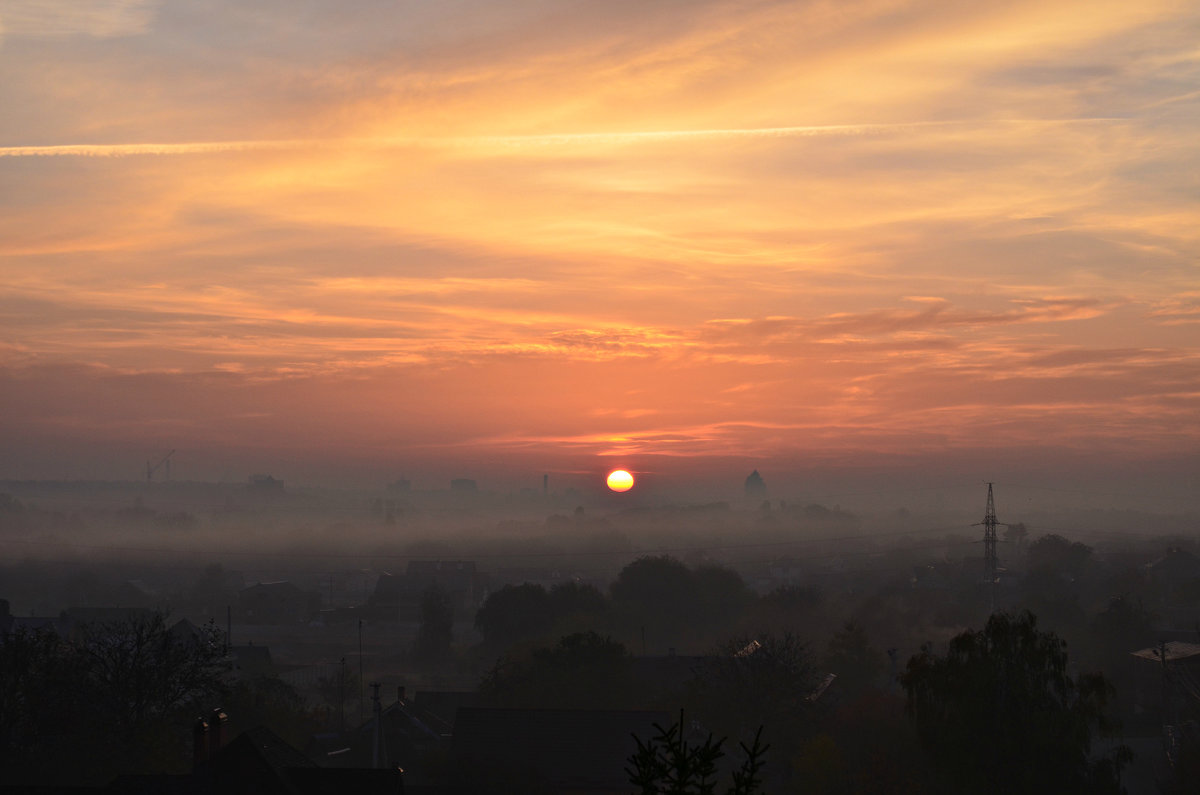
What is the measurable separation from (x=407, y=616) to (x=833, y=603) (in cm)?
5101

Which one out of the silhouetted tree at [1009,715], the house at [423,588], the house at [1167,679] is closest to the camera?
the silhouetted tree at [1009,715]

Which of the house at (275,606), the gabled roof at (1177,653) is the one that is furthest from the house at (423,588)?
the gabled roof at (1177,653)

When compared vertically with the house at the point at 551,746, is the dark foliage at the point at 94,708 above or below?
above

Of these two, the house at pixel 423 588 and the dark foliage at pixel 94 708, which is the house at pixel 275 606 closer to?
the house at pixel 423 588

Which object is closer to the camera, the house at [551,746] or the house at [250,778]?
the house at [250,778]

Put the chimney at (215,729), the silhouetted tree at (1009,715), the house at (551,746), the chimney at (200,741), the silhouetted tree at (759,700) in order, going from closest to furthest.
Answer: the chimney at (200,741) → the chimney at (215,729) → the silhouetted tree at (1009,715) → the house at (551,746) → the silhouetted tree at (759,700)

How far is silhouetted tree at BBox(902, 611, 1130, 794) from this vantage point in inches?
1347

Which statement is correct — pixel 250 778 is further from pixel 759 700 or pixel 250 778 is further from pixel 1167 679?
pixel 1167 679

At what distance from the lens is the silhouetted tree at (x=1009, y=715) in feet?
112

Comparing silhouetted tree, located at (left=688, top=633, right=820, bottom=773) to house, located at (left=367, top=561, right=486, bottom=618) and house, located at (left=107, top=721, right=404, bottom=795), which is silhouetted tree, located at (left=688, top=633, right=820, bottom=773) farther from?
house, located at (left=367, top=561, right=486, bottom=618)

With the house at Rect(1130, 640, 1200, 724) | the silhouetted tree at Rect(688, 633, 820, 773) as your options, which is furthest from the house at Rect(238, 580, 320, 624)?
the house at Rect(1130, 640, 1200, 724)

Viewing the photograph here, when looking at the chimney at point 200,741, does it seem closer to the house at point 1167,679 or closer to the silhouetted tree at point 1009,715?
the silhouetted tree at point 1009,715

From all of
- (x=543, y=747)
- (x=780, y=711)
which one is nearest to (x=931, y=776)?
(x=780, y=711)

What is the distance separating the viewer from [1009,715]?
3534 cm
